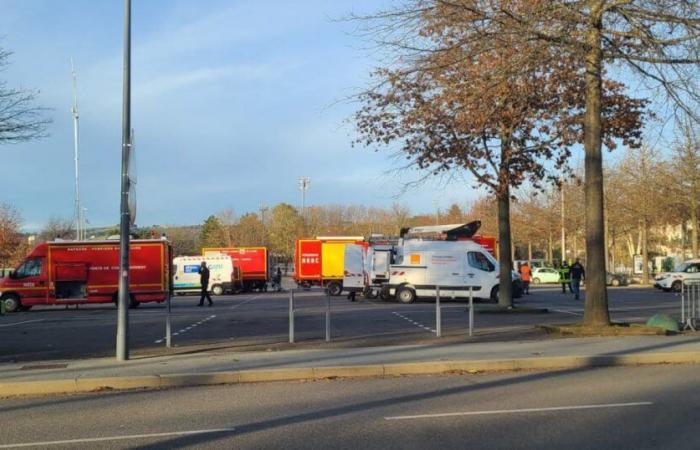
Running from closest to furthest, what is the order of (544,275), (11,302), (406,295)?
(406,295) < (11,302) < (544,275)

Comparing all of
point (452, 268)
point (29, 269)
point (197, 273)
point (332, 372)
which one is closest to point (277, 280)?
point (197, 273)

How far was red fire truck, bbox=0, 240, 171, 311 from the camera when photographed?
34.1m

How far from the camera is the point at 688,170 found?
43.4 m

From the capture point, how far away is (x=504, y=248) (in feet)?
82.7

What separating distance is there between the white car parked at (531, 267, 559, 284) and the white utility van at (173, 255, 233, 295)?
87.5ft

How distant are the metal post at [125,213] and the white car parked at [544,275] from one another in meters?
53.3

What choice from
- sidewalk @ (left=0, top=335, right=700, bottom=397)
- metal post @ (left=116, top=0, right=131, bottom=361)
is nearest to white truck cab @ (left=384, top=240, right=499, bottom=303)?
sidewalk @ (left=0, top=335, right=700, bottom=397)

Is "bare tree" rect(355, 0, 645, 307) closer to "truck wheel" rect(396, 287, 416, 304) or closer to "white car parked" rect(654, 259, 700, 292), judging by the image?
"truck wheel" rect(396, 287, 416, 304)

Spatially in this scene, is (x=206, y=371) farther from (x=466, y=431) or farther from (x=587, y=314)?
(x=587, y=314)

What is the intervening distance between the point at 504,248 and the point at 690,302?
763cm

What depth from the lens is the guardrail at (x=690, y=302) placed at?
18.0m

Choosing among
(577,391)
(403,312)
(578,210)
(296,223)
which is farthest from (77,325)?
(296,223)

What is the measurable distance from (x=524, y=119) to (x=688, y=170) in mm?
24983

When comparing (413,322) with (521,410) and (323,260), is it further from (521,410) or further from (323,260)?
(323,260)
